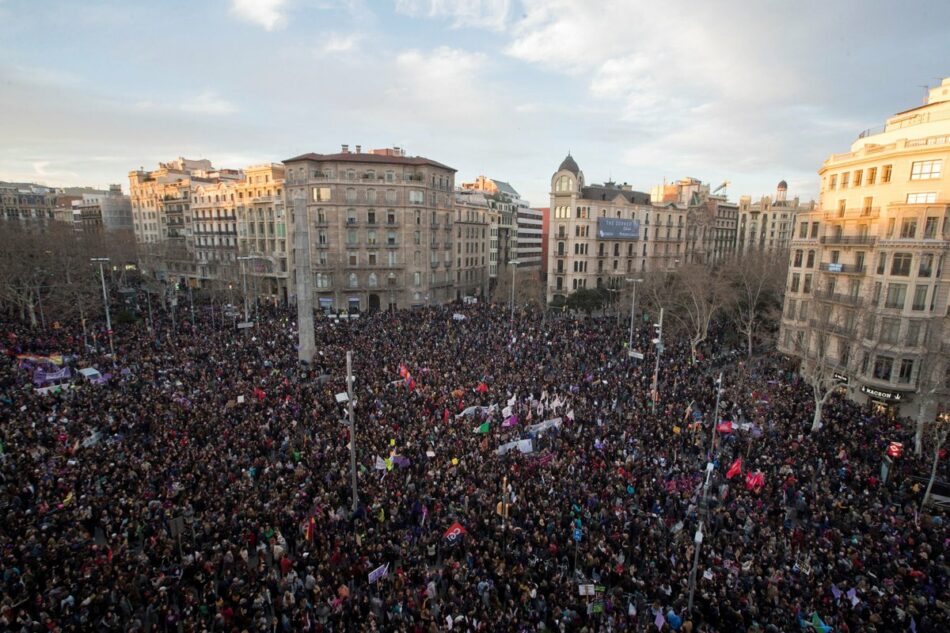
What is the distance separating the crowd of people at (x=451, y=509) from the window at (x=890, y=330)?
4.22 meters

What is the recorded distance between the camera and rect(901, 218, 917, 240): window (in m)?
26.7

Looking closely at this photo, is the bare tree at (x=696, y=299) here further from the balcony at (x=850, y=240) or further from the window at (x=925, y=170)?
the window at (x=925, y=170)

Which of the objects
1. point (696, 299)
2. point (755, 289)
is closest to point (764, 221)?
point (755, 289)

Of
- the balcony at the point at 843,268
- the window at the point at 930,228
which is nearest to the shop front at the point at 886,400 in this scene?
the balcony at the point at 843,268

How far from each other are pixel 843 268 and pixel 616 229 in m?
32.9

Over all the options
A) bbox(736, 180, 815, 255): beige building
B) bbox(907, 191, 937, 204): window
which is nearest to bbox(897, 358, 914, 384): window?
bbox(907, 191, 937, 204): window

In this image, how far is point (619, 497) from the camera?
1688 cm

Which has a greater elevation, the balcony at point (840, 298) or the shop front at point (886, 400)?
the balcony at point (840, 298)

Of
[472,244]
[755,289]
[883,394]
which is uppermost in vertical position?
[472,244]

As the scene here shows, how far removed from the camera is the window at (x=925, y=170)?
26231 millimetres

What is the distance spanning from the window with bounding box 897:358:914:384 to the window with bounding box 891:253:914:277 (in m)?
4.82

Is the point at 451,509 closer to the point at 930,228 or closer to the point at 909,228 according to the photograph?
the point at 909,228

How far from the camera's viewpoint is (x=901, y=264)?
89.4 ft

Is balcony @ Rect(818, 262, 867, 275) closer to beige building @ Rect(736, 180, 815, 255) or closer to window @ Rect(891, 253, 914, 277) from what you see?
window @ Rect(891, 253, 914, 277)
